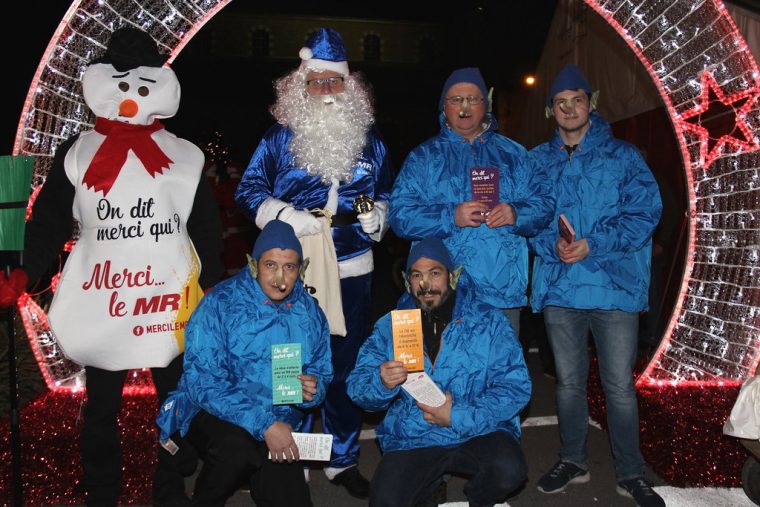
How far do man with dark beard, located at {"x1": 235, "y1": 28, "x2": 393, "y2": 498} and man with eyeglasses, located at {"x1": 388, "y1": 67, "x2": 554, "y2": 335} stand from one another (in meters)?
0.35

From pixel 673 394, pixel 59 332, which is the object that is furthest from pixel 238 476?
pixel 673 394

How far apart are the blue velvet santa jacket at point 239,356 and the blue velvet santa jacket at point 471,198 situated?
0.81 meters

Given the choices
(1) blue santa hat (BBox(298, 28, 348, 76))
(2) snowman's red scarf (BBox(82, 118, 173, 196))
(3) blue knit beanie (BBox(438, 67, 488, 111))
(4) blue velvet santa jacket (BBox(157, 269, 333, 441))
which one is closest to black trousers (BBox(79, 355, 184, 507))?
(4) blue velvet santa jacket (BBox(157, 269, 333, 441))

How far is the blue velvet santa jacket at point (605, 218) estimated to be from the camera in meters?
3.62

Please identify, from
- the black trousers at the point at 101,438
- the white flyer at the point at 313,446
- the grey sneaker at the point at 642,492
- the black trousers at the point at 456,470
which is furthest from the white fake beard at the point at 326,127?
the grey sneaker at the point at 642,492

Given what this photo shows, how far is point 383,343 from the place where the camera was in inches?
129

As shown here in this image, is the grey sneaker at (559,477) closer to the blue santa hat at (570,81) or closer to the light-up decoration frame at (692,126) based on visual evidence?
the light-up decoration frame at (692,126)

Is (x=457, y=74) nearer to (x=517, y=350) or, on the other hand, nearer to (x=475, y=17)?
(x=517, y=350)

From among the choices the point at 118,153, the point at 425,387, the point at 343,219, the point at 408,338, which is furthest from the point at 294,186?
the point at 425,387

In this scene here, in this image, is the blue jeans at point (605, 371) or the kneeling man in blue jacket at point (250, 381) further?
the blue jeans at point (605, 371)

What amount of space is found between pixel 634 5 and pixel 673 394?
2532 mm

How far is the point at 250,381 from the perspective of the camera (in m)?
3.21

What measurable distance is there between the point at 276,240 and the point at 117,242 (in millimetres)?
757

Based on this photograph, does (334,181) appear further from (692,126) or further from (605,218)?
(692,126)
